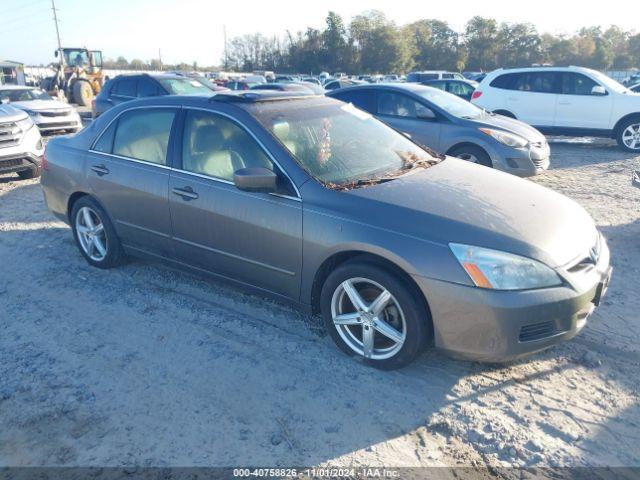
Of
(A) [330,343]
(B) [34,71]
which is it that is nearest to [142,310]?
(A) [330,343]

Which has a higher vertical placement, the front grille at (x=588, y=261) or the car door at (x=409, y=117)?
the car door at (x=409, y=117)

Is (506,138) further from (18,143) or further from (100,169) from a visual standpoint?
(18,143)

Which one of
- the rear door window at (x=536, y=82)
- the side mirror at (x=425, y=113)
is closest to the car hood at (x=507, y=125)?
the side mirror at (x=425, y=113)

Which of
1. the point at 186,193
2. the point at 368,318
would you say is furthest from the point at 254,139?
the point at 368,318

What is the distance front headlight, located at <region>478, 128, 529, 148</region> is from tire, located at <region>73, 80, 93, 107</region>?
71.1 ft

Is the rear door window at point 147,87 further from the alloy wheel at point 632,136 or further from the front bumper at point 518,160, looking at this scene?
the alloy wheel at point 632,136

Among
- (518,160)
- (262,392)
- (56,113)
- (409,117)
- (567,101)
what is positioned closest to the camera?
(262,392)

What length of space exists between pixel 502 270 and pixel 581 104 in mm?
10308

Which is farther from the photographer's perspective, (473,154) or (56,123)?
(56,123)

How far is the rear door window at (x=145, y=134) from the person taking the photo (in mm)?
4227

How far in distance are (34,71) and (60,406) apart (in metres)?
47.5

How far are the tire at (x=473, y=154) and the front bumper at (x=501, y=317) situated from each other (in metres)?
5.03

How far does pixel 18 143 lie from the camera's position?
850 cm

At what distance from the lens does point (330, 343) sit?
12.0ft
